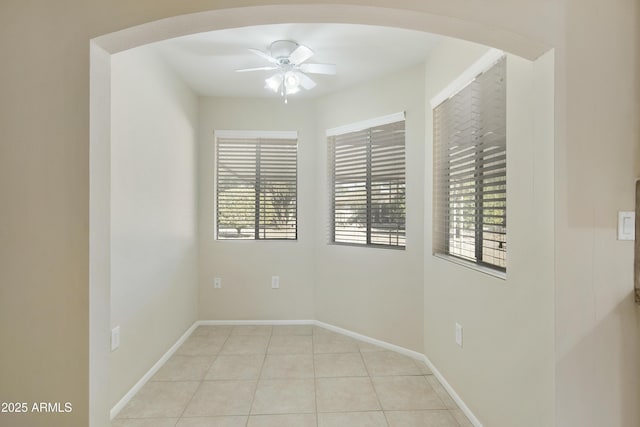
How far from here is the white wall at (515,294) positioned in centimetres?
124

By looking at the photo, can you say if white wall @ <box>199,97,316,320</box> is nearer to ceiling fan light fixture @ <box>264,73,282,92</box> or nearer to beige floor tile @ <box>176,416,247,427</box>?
ceiling fan light fixture @ <box>264,73,282,92</box>

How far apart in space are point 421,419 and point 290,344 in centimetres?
146

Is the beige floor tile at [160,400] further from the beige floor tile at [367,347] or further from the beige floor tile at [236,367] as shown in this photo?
the beige floor tile at [367,347]

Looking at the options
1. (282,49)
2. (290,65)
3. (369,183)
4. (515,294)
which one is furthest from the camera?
(369,183)

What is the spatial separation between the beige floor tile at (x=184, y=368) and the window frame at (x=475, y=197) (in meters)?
2.16

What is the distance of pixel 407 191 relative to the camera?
288cm

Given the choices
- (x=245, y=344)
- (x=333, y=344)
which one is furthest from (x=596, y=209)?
(x=245, y=344)

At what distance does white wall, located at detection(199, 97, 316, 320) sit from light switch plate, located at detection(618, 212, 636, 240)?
276 centimetres

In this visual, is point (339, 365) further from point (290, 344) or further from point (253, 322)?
point (253, 322)

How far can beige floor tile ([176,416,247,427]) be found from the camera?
1935mm

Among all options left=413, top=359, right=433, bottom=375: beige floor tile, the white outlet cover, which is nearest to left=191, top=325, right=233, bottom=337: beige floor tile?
left=413, top=359, right=433, bottom=375: beige floor tile

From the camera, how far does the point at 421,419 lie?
2.00 meters

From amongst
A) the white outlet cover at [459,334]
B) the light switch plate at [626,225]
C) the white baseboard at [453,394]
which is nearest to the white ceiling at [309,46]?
the light switch plate at [626,225]
